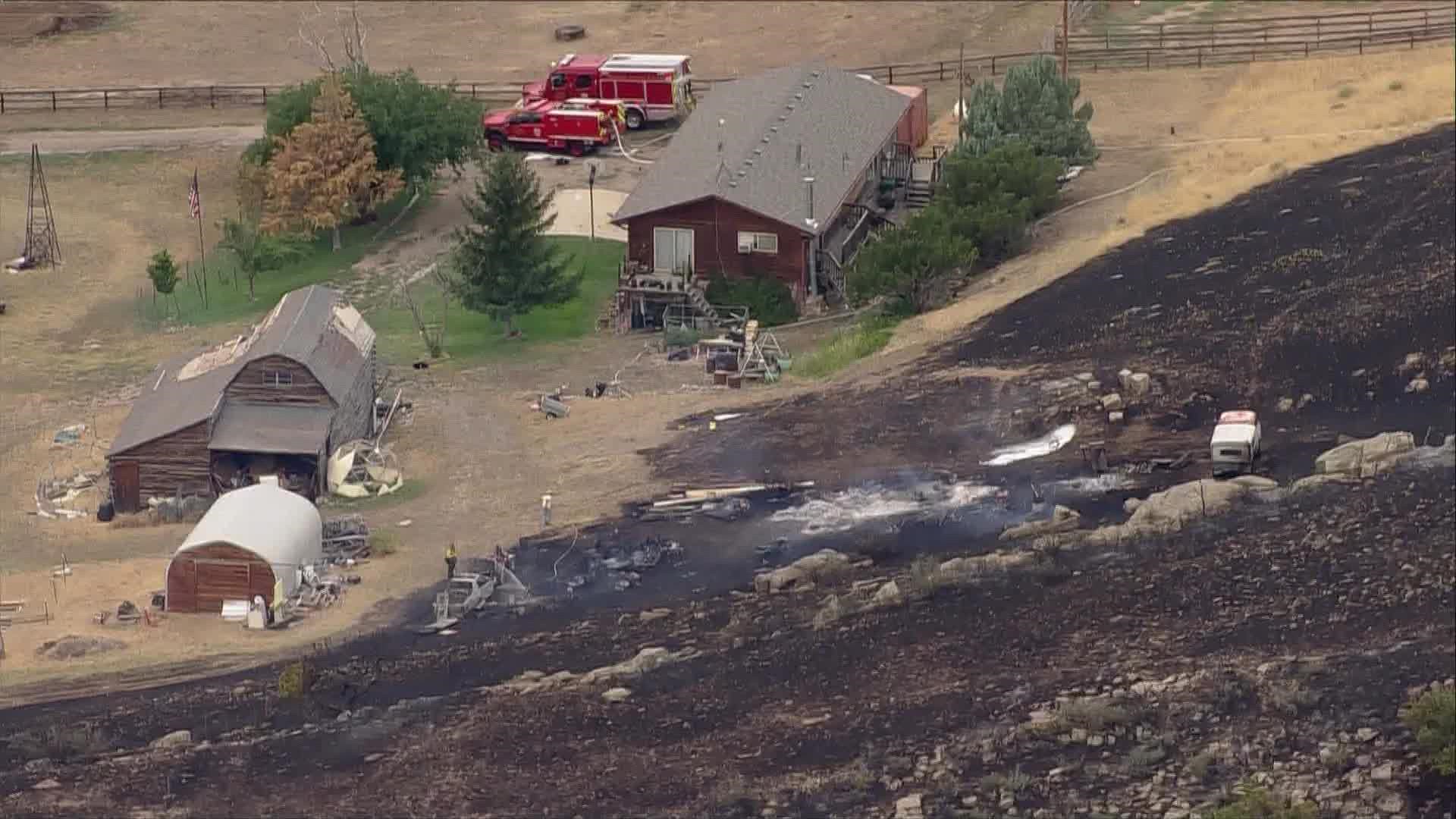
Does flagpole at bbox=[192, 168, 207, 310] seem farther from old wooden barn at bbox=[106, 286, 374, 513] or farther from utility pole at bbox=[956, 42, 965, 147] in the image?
utility pole at bbox=[956, 42, 965, 147]

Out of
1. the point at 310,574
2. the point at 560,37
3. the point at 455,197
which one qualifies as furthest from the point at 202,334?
the point at 560,37

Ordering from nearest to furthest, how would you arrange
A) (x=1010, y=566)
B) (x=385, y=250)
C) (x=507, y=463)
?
(x=1010, y=566) < (x=507, y=463) < (x=385, y=250)

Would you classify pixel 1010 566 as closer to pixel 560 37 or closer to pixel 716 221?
pixel 716 221

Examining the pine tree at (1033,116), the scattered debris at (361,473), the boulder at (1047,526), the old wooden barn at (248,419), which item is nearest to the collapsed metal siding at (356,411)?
the old wooden barn at (248,419)

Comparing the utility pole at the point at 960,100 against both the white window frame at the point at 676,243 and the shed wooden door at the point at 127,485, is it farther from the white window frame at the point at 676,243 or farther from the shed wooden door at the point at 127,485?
the shed wooden door at the point at 127,485

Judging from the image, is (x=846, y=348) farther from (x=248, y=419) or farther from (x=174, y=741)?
(x=174, y=741)

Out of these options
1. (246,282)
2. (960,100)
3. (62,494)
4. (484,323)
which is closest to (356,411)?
(62,494)

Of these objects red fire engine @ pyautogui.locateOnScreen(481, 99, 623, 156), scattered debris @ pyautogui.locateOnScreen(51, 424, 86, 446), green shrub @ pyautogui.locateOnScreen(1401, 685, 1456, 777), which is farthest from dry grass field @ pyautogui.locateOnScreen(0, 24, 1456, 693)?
green shrub @ pyautogui.locateOnScreen(1401, 685, 1456, 777)
